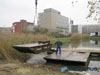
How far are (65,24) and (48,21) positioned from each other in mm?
24883

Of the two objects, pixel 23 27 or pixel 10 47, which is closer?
pixel 10 47

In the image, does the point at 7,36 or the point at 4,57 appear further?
the point at 7,36

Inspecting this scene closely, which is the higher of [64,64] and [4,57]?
[4,57]

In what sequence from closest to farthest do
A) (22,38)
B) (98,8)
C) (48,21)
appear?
(98,8) → (22,38) → (48,21)

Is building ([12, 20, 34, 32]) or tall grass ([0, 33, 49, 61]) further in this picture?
building ([12, 20, 34, 32])

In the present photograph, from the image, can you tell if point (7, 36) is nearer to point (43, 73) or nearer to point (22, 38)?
point (22, 38)

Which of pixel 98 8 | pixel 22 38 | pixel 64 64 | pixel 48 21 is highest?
pixel 48 21

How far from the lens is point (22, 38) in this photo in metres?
9.51

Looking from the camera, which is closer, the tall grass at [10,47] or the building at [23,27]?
the tall grass at [10,47]

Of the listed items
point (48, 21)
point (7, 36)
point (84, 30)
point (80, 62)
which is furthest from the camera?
point (84, 30)

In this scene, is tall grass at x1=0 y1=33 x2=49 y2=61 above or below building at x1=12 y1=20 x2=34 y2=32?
below

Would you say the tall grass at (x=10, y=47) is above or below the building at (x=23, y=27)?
below

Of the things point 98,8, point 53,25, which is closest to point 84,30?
point 53,25

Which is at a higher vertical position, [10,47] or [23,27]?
[23,27]
